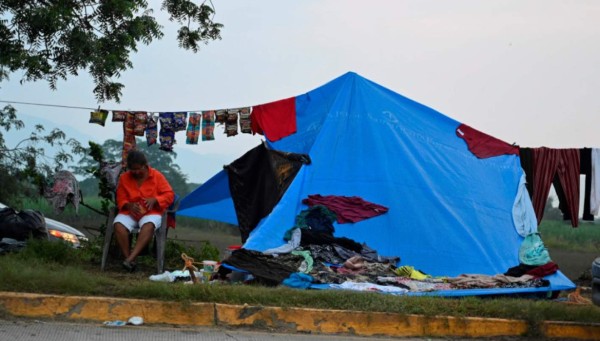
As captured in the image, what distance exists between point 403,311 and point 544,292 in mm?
2576

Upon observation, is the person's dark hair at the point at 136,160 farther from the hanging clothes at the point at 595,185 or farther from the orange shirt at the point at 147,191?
the hanging clothes at the point at 595,185

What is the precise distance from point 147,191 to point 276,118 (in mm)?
2649

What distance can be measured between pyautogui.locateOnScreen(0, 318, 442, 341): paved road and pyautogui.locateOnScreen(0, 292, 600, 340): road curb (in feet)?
0.49

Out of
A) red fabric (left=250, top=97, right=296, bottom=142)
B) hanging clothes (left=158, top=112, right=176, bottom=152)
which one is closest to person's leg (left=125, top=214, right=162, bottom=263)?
red fabric (left=250, top=97, right=296, bottom=142)

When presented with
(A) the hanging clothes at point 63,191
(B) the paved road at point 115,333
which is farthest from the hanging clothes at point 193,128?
(B) the paved road at point 115,333

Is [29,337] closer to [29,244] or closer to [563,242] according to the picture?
[29,244]

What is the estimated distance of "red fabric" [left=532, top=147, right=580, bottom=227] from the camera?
12.2 m

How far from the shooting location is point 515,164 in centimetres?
1162

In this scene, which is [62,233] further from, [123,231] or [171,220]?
[123,231]

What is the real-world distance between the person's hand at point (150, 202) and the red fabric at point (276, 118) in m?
2.44

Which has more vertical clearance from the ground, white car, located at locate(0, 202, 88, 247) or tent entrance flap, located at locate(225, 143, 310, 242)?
tent entrance flap, located at locate(225, 143, 310, 242)

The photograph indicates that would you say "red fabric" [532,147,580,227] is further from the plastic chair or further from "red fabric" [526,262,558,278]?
the plastic chair

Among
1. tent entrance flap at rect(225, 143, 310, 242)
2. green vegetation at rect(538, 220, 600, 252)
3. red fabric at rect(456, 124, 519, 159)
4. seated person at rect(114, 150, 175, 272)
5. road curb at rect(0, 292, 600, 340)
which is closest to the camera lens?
road curb at rect(0, 292, 600, 340)

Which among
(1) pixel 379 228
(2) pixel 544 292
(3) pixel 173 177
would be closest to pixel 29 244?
(1) pixel 379 228
